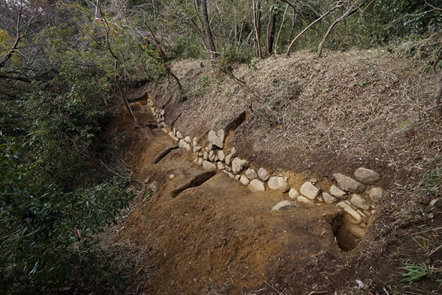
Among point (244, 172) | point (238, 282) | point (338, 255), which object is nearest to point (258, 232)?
point (238, 282)

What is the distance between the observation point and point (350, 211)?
262 centimetres

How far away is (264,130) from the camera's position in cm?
388

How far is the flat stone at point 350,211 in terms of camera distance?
8.36 ft

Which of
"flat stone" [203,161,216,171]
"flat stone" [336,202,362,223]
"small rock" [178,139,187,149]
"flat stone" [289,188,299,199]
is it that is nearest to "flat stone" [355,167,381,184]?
"flat stone" [336,202,362,223]

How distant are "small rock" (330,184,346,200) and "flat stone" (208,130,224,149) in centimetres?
214

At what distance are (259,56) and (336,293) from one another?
5137 mm

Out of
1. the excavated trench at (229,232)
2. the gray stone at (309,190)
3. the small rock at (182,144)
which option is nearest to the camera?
the excavated trench at (229,232)

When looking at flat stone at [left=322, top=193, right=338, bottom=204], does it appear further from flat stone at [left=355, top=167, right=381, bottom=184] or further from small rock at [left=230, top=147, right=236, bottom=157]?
small rock at [left=230, top=147, right=236, bottom=157]

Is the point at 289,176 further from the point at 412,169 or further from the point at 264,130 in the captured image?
the point at 412,169

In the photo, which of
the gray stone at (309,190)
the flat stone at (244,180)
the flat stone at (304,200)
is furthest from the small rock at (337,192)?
the flat stone at (244,180)

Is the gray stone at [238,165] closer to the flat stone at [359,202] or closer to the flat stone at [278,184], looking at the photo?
the flat stone at [278,184]

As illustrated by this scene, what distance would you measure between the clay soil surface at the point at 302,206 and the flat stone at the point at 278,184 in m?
0.10

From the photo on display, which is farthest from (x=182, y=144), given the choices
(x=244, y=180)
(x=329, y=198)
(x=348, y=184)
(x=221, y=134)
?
(x=348, y=184)

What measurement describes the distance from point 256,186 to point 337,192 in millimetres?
1181
